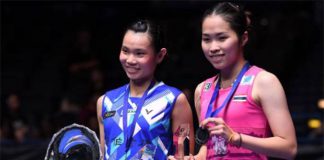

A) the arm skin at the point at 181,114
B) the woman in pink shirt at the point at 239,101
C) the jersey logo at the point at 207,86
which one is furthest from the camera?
the arm skin at the point at 181,114

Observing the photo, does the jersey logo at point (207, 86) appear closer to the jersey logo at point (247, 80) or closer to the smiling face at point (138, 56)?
the jersey logo at point (247, 80)

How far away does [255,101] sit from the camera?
3.11m

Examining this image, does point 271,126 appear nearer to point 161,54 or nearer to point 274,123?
point 274,123

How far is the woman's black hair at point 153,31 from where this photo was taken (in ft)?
12.0

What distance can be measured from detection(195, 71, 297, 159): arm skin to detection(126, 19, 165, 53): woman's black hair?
0.71 m

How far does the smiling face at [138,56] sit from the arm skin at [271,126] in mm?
696

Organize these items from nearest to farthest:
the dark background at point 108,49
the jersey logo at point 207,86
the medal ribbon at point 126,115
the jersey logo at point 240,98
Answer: the jersey logo at point 240,98
the jersey logo at point 207,86
the medal ribbon at point 126,115
the dark background at point 108,49

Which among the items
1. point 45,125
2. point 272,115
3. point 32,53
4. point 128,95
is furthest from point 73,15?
point 272,115

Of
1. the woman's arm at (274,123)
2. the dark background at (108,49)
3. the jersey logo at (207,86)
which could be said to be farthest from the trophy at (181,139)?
the dark background at (108,49)

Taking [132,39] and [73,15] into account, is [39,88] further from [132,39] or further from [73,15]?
[132,39]

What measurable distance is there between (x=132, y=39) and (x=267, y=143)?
103 cm

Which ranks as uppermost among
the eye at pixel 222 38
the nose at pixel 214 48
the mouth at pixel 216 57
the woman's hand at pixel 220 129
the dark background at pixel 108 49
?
the eye at pixel 222 38

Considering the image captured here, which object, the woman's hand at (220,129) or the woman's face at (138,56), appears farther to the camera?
the woman's face at (138,56)

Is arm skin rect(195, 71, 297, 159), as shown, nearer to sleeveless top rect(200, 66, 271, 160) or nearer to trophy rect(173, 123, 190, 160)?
sleeveless top rect(200, 66, 271, 160)
